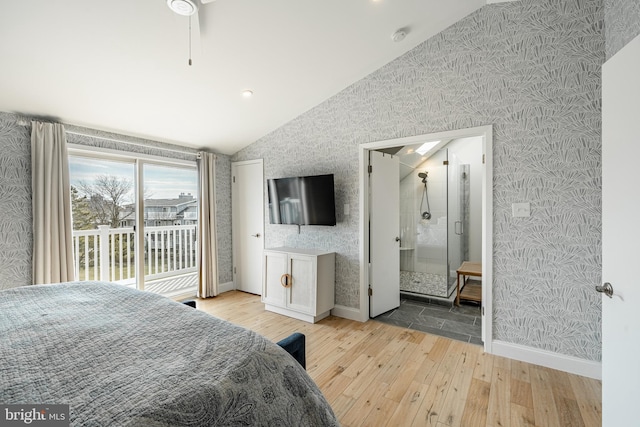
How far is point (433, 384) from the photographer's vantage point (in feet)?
7.12

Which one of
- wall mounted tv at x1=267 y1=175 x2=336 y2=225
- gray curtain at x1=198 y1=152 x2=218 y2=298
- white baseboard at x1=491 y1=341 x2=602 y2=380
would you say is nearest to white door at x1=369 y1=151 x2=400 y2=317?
wall mounted tv at x1=267 y1=175 x2=336 y2=225

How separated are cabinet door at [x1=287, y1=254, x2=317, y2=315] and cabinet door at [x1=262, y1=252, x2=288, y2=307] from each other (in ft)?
0.35

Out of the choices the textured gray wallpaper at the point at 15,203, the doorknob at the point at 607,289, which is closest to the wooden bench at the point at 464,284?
the doorknob at the point at 607,289

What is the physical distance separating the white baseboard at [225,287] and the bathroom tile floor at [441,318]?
98.4 inches

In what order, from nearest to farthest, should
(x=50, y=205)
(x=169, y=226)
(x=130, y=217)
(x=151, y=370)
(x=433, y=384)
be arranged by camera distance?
(x=151, y=370) < (x=433, y=384) < (x=50, y=205) < (x=130, y=217) < (x=169, y=226)

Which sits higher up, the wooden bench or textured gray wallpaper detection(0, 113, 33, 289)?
textured gray wallpaper detection(0, 113, 33, 289)

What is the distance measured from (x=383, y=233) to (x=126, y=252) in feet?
11.5

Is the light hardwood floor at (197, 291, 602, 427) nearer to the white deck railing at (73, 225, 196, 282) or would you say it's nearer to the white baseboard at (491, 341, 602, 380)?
the white baseboard at (491, 341, 602, 380)

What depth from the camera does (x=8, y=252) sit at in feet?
8.98

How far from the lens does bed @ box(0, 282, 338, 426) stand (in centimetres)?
81

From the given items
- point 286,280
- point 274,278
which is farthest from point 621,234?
point 274,278

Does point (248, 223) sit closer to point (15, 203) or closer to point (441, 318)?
point (15, 203)

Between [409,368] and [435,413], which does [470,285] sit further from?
[435,413]

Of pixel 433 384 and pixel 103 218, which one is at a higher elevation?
pixel 103 218
